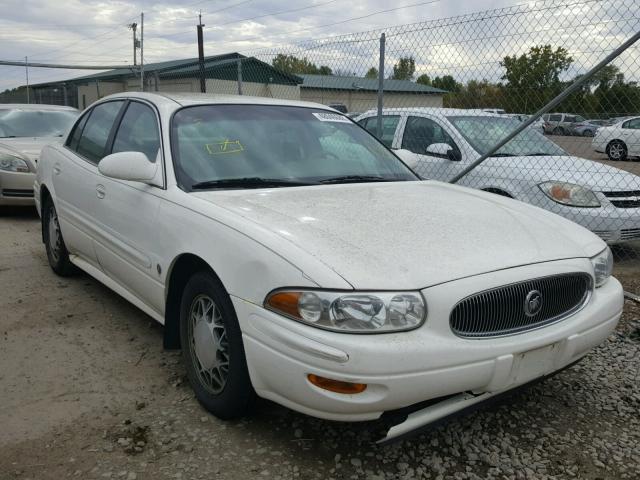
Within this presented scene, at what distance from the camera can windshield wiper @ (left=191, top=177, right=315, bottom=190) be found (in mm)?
3111

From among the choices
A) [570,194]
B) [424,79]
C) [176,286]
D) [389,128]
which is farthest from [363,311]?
[389,128]

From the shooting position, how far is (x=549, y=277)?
249cm

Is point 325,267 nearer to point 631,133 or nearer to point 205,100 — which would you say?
point 205,100

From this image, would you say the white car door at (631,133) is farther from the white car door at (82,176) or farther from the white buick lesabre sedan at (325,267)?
the white car door at (82,176)

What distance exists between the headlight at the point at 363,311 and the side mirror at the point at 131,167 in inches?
58.0

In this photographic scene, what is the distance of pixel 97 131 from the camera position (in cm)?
438

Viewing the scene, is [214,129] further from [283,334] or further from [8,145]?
[8,145]

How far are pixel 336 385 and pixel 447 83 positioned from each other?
187 inches

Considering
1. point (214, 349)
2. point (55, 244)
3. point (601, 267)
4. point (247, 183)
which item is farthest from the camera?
point (55, 244)

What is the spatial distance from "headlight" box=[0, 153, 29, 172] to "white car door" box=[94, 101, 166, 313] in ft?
14.6

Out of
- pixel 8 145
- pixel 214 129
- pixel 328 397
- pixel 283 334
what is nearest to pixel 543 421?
pixel 328 397

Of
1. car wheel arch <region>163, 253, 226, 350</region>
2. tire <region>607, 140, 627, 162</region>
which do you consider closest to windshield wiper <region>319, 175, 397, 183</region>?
car wheel arch <region>163, 253, 226, 350</region>

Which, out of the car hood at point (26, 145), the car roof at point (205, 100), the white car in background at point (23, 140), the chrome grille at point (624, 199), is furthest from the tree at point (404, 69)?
the car hood at point (26, 145)

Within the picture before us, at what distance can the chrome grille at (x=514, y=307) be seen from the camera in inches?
89.0
